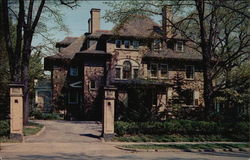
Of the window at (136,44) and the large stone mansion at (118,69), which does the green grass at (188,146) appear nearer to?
the large stone mansion at (118,69)

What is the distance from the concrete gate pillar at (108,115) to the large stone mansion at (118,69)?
1119 centimetres

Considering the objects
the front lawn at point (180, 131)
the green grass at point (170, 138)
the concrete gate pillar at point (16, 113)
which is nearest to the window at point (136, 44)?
the front lawn at point (180, 131)

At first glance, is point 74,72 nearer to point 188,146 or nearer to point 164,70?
point 164,70

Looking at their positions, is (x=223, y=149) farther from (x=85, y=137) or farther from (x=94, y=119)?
(x=94, y=119)

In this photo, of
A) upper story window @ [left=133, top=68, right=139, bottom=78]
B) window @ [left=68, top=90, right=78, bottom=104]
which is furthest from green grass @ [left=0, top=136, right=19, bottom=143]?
window @ [left=68, top=90, right=78, bottom=104]

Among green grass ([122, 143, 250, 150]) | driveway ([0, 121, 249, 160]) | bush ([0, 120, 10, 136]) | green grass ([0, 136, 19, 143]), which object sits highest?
bush ([0, 120, 10, 136])

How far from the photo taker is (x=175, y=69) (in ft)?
107

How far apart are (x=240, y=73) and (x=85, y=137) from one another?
41.4 feet

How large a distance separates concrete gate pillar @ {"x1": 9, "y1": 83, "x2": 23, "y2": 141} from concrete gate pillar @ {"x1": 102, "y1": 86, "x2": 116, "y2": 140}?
440 cm

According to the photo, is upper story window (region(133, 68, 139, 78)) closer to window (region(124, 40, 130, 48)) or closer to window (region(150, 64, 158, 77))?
window (region(150, 64, 158, 77))

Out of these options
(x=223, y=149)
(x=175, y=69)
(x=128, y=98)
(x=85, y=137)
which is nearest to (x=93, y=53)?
(x=128, y=98)

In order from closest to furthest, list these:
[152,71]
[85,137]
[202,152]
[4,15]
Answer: [202,152] → [85,137] → [4,15] → [152,71]

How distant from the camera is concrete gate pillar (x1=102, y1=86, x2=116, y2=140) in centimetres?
1630

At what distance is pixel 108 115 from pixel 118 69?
14.6 meters
